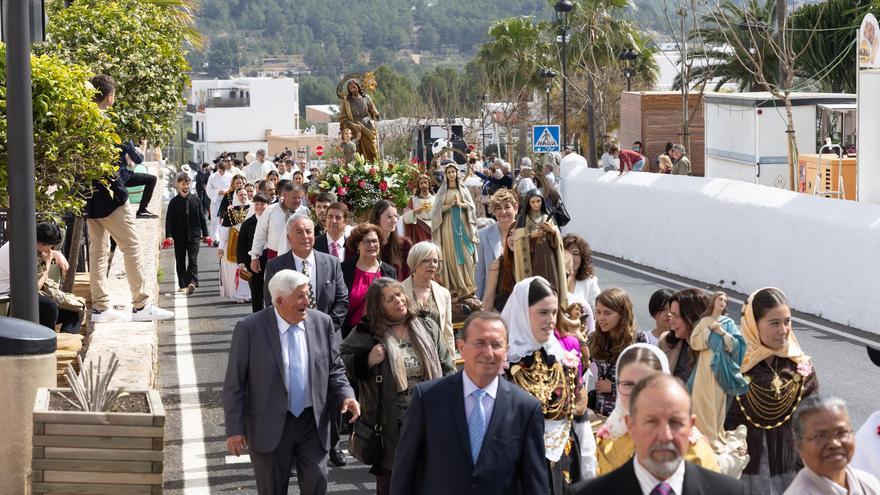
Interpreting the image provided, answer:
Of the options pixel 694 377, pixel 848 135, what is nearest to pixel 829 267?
pixel 694 377

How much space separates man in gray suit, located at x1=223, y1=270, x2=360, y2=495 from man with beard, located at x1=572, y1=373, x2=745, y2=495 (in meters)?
3.55

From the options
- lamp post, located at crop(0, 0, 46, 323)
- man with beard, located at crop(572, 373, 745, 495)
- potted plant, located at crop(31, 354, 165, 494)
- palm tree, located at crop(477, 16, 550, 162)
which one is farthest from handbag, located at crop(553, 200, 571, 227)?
palm tree, located at crop(477, 16, 550, 162)

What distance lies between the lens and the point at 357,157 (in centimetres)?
1788

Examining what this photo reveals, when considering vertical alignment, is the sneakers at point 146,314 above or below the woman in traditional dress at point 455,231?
below

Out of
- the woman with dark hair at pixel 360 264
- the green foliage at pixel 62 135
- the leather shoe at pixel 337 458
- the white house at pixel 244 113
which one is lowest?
the leather shoe at pixel 337 458

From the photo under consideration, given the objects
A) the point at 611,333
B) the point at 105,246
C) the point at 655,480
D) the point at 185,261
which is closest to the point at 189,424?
the point at 105,246

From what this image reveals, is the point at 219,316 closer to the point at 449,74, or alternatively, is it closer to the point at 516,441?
the point at 516,441

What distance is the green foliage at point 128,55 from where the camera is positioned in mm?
12703

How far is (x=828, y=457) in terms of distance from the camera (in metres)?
5.38

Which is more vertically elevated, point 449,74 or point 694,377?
point 449,74

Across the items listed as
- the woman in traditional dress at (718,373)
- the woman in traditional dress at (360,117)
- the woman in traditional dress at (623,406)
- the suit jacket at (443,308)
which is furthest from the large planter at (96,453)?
the woman in traditional dress at (360,117)

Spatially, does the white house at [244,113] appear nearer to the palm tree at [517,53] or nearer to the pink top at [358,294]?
the palm tree at [517,53]

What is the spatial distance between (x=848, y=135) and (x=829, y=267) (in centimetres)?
1591

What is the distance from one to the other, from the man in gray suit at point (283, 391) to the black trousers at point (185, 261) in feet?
45.9
